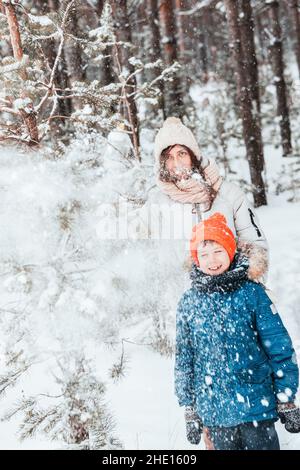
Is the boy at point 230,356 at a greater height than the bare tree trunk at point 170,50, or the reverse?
the bare tree trunk at point 170,50

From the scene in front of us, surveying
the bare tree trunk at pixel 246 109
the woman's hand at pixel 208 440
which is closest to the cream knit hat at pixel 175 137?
the woman's hand at pixel 208 440

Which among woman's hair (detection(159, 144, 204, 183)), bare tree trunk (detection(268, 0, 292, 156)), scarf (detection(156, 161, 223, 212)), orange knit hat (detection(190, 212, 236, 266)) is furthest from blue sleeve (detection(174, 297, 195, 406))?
bare tree trunk (detection(268, 0, 292, 156))

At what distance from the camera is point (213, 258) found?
7.63ft

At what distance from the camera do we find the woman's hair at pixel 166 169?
3029 mm

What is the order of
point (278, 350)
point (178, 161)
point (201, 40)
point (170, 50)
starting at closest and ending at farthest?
point (278, 350) → point (178, 161) → point (170, 50) → point (201, 40)

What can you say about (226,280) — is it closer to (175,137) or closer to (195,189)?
(195,189)

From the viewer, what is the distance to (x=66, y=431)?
2.47 metres

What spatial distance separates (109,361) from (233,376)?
1327mm

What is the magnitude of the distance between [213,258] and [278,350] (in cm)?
59

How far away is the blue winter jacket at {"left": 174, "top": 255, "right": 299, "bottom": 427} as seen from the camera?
2.16m

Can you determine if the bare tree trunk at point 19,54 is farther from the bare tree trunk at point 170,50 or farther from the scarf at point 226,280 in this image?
the bare tree trunk at point 170,50

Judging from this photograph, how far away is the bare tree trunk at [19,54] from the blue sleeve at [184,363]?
1770 millimetres

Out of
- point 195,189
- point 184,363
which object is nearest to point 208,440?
point 184,363
